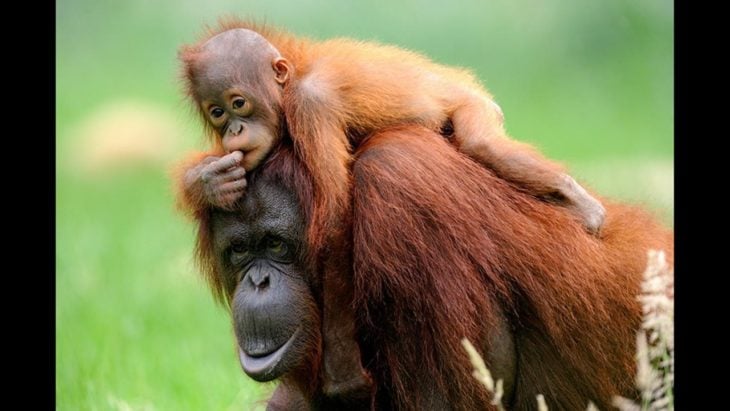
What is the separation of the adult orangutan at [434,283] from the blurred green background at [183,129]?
74 cm

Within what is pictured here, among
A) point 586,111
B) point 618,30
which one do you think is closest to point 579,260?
point 618,30

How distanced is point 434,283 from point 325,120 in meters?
0.76

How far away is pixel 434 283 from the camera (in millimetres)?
4566

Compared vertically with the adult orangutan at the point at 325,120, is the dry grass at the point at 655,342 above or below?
below

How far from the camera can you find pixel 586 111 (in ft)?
34.0

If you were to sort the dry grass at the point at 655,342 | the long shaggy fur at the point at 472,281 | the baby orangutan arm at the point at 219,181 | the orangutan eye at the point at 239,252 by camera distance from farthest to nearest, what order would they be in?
the orangutan eye at the point at 239,252, the baby orangutan arm at the point at 219,181, the long shaggy fur at the point at 472,281, the dry grass at the point at 655,342

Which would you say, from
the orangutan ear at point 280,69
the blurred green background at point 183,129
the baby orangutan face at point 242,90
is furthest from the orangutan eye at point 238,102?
the blurred green background at point 183,129

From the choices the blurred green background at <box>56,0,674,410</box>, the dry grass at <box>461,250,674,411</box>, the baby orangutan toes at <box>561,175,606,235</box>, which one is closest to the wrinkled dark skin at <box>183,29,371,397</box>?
the blurred green background at <box>56,0,674,410</box>

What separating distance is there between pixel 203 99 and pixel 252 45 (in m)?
0.30

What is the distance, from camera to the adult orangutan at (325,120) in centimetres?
464

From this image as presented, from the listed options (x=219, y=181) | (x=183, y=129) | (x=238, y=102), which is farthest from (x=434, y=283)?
(x=183, y=129)

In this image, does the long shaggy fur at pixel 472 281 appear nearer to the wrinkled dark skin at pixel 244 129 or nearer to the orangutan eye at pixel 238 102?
the wrinkled dark skin at pixel 244 129

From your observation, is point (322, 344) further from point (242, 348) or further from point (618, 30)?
point (618, 30)

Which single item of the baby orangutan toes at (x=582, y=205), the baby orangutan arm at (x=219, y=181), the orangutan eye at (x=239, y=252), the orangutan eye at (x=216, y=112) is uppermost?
the orangutan eye at (x=216, y=112)
